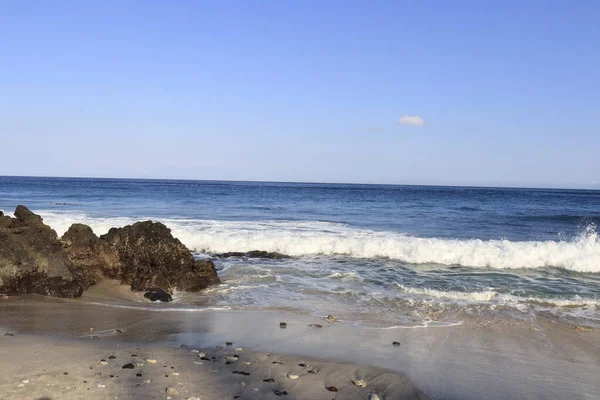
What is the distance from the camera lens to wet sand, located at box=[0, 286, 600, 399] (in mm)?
5504

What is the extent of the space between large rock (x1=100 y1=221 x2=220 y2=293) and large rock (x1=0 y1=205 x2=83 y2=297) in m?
1.30

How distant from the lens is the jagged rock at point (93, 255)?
11250 millimetres

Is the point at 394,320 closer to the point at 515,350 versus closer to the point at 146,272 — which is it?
the point at 515,350

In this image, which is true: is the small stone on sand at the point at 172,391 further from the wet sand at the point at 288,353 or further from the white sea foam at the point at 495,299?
the white sea foam at the point at 495,299

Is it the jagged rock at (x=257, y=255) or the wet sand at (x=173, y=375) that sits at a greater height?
the wet sand at (x=173, y=375)

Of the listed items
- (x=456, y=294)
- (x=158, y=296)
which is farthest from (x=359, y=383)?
(x=456, y=294)

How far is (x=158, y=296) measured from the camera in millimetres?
10203

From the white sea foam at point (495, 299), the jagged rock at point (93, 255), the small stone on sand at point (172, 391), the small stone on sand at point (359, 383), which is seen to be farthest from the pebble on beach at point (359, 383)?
the jagged rock at point (93, 255)

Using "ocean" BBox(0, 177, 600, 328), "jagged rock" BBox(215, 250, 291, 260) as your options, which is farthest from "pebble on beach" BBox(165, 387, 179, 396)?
"jagged rock" BBox(215, 250, 291, 260)

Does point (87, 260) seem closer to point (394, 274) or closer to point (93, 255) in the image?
point (93, 255)

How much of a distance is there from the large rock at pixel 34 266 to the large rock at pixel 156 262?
1.30 m

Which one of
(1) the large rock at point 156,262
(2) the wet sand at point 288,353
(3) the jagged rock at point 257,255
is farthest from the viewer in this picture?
(3) the jagged rock at point 257,255

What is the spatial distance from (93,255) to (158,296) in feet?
7.16

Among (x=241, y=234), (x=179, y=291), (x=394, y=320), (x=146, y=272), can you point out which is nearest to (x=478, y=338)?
(x=394, y=320)
